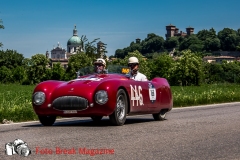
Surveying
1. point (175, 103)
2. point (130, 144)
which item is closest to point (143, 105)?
point (130, 144)

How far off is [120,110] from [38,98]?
156cm

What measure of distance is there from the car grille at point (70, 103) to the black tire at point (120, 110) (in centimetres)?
57

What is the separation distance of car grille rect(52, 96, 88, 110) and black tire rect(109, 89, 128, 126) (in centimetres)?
57

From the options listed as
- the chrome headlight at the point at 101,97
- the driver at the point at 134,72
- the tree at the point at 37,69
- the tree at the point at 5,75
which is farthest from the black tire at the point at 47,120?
the tree at the point at 37,69

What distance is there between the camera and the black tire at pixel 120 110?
1130 centimetres

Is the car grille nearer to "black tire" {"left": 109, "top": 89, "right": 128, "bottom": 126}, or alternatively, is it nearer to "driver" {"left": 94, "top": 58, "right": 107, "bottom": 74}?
"black tire" {"left": 109, "top": 89, "right": 128, "bottom": 126}

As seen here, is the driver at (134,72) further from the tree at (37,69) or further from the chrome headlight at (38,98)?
the tree at (37,69)

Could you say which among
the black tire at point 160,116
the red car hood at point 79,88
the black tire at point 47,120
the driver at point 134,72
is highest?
the driver at point 134,72

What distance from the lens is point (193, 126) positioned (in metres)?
11.2

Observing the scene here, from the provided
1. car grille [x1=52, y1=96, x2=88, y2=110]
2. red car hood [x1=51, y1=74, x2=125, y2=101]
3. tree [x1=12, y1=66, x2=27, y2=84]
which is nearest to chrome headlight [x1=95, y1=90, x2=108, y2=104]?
red car hood [x1=51, y1=74, x2=125, y2=101]

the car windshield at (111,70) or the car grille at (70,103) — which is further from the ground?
the car windshield at (111,70)

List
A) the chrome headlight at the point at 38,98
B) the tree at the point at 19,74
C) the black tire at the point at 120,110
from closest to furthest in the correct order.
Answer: the black tire at the point at 120,110 < the chrome headlight at the point at 38,98 < the tree at the point at 19,74

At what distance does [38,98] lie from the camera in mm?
11586

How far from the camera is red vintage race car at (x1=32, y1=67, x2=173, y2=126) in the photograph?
11.1m
